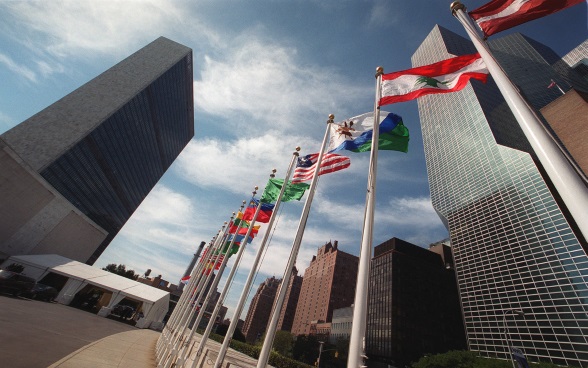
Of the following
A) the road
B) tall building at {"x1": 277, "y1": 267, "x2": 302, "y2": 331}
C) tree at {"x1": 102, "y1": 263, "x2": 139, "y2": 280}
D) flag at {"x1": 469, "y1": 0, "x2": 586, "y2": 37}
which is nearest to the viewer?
flag at {"x1": 469, "y1": 0, "x2": 586, "y2": 37}

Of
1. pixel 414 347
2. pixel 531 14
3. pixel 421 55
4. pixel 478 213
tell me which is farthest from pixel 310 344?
pixel 421 55

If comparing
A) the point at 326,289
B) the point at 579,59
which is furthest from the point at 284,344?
the point at 579,59

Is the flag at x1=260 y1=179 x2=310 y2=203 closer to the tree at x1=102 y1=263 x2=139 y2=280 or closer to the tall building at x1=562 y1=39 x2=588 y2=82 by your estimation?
the tree at x1=102 y1=263 x2=139 y2=280

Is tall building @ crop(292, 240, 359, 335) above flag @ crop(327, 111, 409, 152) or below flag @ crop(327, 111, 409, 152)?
above

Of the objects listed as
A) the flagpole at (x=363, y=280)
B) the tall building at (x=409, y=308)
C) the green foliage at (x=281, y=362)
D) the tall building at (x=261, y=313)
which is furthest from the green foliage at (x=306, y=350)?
the flagpole at (x=363, y=280)

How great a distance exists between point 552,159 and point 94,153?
99.4 metres

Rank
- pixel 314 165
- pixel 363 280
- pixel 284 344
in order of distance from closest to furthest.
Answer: pixel 363 280 → pixel 314 165 → pixel 284 344

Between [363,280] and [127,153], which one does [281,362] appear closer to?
[363,280]

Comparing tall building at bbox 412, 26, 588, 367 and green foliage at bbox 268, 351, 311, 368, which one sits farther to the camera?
tall building at bbox 412, 26, 588, 367

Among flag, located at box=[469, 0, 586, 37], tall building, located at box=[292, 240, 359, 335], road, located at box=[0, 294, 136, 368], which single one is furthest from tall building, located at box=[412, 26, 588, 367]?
tall building, located at box=[292, 240, 359, 335]

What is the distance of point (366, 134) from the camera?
891cm

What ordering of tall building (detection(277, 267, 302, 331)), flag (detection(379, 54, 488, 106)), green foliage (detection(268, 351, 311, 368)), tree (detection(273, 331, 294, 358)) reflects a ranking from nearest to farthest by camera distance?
flag (detection(379, 54, 488, 106))
green foliage (detection(268, 351, 311, 368))
tree (detection(273, 331, 294, 358))
tall building (detection(277, 267, 302, 331))

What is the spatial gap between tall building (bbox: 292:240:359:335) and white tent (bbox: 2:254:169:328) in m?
82.9

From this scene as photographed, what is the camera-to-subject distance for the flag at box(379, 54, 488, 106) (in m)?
6.95
